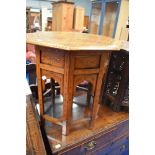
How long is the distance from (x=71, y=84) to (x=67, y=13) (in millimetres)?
1979

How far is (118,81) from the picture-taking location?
1.06m

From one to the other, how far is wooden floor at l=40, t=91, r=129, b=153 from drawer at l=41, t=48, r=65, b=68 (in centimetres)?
40

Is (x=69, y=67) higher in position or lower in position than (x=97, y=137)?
higher

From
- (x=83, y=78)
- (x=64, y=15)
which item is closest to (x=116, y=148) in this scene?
(x=83, y=78)

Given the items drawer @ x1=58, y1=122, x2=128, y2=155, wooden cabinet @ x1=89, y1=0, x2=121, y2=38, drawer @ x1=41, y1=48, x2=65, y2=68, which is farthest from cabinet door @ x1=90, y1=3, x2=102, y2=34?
drawer @ x1=41, y1=48, x2=65, y2=68

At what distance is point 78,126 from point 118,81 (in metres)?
0.40

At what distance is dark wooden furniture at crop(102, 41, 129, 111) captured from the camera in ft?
3.23

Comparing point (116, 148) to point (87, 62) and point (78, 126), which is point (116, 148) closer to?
point (78, 126)

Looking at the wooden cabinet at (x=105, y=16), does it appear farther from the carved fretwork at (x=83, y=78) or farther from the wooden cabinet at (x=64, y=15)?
the carved fretwork at (x=83, y=78)

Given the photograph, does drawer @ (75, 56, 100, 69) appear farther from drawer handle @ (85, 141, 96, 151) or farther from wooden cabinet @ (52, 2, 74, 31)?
wooden cabinet @ (52, 2, 74, 31)

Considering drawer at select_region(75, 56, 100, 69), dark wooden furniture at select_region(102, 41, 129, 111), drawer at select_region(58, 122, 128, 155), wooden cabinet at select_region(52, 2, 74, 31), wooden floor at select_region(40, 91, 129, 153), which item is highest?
wooden cabinet at select_region(52, 2, 74, 31)
